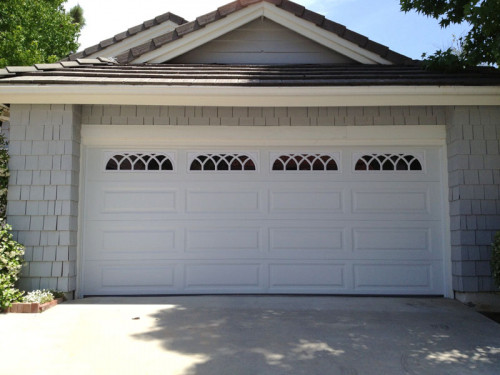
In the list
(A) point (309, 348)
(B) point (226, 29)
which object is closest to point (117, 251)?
(A) point (309, 348)

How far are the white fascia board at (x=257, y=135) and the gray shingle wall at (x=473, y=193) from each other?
14.6 inches

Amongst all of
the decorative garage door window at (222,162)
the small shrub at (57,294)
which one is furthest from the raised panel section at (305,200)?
the small shrub at (57,294)

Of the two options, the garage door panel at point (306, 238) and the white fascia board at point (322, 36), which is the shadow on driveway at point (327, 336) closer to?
the garage door panel at point (306, 238)

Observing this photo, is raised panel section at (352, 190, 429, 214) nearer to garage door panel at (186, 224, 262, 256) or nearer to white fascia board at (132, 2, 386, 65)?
garage door panel at (186, 224, 262, 256)

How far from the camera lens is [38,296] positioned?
17.9 ft

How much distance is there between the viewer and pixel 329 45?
7391 millimetres

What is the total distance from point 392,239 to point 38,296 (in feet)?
16.1

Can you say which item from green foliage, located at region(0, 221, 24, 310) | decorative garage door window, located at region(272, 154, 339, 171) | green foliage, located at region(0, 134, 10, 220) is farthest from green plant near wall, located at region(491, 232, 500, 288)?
green foliage, located at region(0, 134, 10, 220)

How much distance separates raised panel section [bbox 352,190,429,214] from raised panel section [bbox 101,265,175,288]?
2977 millimetres

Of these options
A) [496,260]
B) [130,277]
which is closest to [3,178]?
[130,277]

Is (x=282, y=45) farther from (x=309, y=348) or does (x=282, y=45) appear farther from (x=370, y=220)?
(x=309, y=348)

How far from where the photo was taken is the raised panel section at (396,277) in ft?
20.8

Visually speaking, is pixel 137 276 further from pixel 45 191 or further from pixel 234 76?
pixel 234 76

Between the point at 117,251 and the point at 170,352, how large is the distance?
281 centimetres
